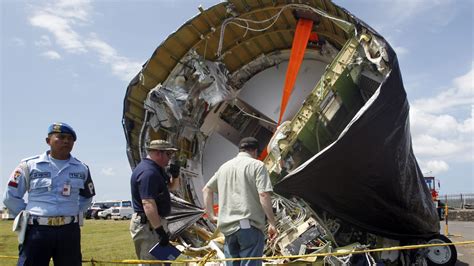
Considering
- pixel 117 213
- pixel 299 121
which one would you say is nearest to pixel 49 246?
pixel 299 121

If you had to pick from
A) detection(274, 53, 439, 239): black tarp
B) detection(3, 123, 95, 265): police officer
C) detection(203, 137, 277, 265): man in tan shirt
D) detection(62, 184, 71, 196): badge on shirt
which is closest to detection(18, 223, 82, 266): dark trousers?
detection(3, 123, 95, 265): police officer

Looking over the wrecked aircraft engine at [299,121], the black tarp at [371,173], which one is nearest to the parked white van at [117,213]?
the wrecked aircraft engine at [299,121]

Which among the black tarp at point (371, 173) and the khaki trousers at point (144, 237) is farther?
the black tarp at point (371, 173)

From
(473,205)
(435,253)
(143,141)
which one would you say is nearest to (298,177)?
(435,253)

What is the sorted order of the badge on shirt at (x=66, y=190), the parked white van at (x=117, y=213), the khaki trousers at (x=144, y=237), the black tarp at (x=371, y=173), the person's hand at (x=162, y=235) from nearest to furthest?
the badge on shirt at (x=66, y=190), the person's hand at (x=162, y=235), the khaki trousers at (x=144, y=237), the black tarp at (x=371, y=173), the parked white van at (x=117, y=213)

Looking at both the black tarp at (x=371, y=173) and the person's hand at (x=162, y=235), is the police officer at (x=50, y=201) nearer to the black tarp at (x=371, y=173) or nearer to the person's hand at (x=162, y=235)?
the person's hand at (x=162, y=235)

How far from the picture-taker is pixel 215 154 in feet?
25.1

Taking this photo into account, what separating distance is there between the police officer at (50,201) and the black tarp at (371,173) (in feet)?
7.22

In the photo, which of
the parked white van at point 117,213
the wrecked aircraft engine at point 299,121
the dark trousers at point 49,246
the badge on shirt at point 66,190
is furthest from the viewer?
the parked white van at point 117,213

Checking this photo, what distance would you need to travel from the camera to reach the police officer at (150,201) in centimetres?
395

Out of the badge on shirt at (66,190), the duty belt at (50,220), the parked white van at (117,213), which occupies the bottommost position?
the duty belt at (50,220)

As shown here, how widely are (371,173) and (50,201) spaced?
125 inches

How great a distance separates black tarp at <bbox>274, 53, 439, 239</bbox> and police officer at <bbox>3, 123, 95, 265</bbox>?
2200 mm

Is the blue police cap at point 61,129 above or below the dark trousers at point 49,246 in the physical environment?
above
